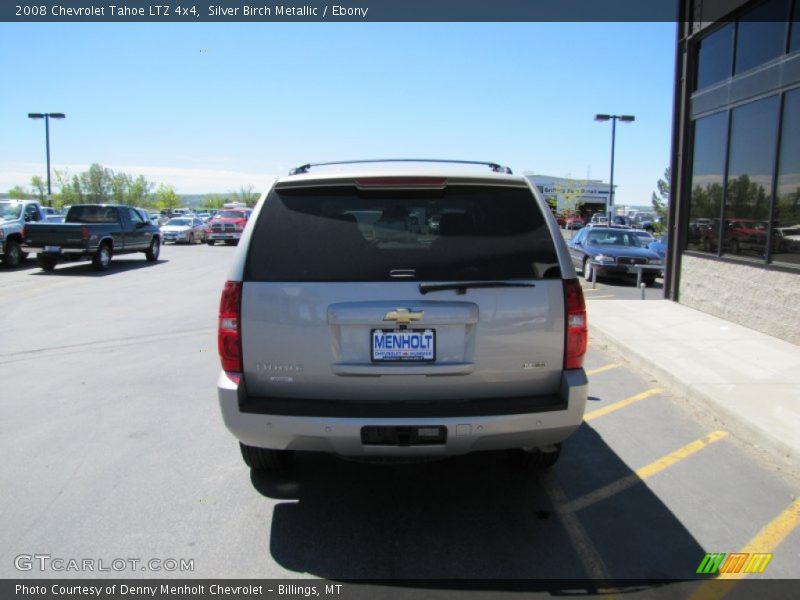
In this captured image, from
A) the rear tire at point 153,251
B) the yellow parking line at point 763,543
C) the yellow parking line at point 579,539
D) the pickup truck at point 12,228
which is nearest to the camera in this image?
the yellow parking line at point 763,543

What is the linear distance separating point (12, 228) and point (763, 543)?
2050 cm

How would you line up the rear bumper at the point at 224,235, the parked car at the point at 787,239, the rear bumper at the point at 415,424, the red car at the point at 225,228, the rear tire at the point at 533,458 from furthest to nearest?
the red car at the point at 225,228, the rear bumper at the point at 224,235, the parked car at the point at 787,239, the rear tire at the point at 533,458, the rear bumper at the point at 415,424

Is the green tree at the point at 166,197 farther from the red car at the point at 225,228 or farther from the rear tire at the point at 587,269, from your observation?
the rear tire at the point at 587,269

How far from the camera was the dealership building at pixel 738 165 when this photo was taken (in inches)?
321

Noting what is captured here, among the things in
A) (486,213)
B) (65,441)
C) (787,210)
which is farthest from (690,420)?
(65,441)

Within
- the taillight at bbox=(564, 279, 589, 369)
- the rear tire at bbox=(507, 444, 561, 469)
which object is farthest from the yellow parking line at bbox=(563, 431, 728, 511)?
the taillight at bbox=(564, 279, 589, 369)

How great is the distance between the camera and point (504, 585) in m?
2.92

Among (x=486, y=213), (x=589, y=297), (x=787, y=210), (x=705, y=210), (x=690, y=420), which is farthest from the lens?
(x=589, y=297)

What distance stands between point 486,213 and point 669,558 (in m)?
2.07

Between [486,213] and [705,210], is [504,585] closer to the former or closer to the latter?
[486,213]

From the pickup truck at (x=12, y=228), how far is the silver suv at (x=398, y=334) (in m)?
18.1

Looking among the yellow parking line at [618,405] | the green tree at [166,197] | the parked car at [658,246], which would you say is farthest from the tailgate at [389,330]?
the green tree at [166,197]

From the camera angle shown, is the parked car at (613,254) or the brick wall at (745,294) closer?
the brick wall at (745,294)
